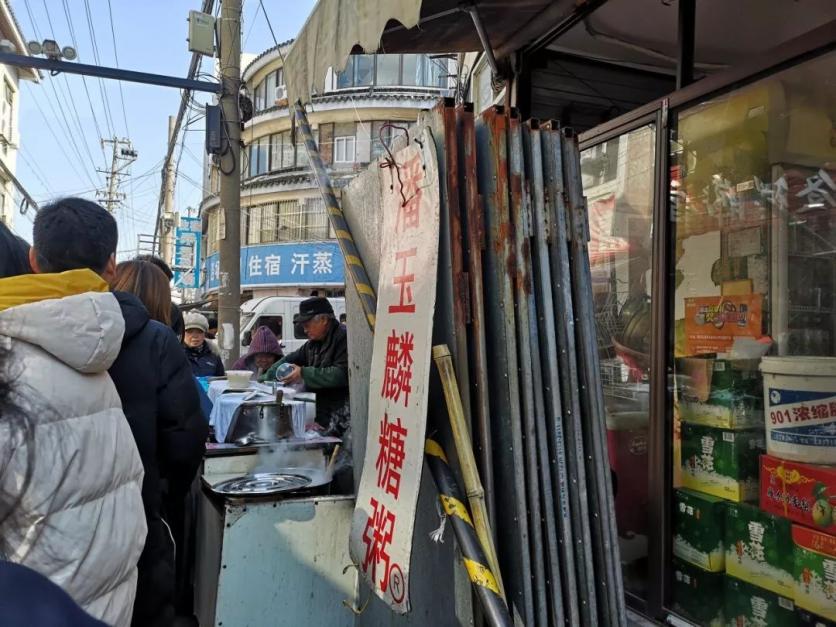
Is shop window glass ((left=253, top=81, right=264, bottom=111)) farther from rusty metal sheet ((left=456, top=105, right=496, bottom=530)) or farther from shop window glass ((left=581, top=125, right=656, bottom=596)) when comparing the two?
rusty metal sheet ((left=456, top=105, right=496, bottom=530))

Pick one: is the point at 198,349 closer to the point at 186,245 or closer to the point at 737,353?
the point at 737,353

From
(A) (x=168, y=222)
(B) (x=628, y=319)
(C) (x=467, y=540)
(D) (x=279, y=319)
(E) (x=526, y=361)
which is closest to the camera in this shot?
(C) (x=467, y=540)

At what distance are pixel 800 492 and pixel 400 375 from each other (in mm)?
1802

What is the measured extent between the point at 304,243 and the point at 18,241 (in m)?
21.9

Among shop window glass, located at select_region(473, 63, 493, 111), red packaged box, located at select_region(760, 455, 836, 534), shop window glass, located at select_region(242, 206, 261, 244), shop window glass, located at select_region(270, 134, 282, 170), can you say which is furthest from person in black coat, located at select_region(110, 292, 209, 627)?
shop window glass, located at select_region(270, 134, 282, 170)

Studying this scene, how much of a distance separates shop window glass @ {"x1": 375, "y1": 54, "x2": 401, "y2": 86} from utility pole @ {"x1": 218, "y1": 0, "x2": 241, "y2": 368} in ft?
54.8

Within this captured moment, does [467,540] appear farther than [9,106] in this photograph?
No

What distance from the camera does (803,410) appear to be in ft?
8.36

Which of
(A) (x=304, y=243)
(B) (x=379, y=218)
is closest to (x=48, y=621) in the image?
(B) (x=379, y=218)

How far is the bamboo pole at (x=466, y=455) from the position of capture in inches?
66.2

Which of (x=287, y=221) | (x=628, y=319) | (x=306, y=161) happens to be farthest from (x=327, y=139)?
(x=628, y=319)

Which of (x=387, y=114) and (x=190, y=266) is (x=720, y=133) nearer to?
(x=387, y=114)

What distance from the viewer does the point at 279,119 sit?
2481 cm

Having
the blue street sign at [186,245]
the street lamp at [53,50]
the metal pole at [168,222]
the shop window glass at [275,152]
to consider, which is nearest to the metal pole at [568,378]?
the street lamp at [53,50]
